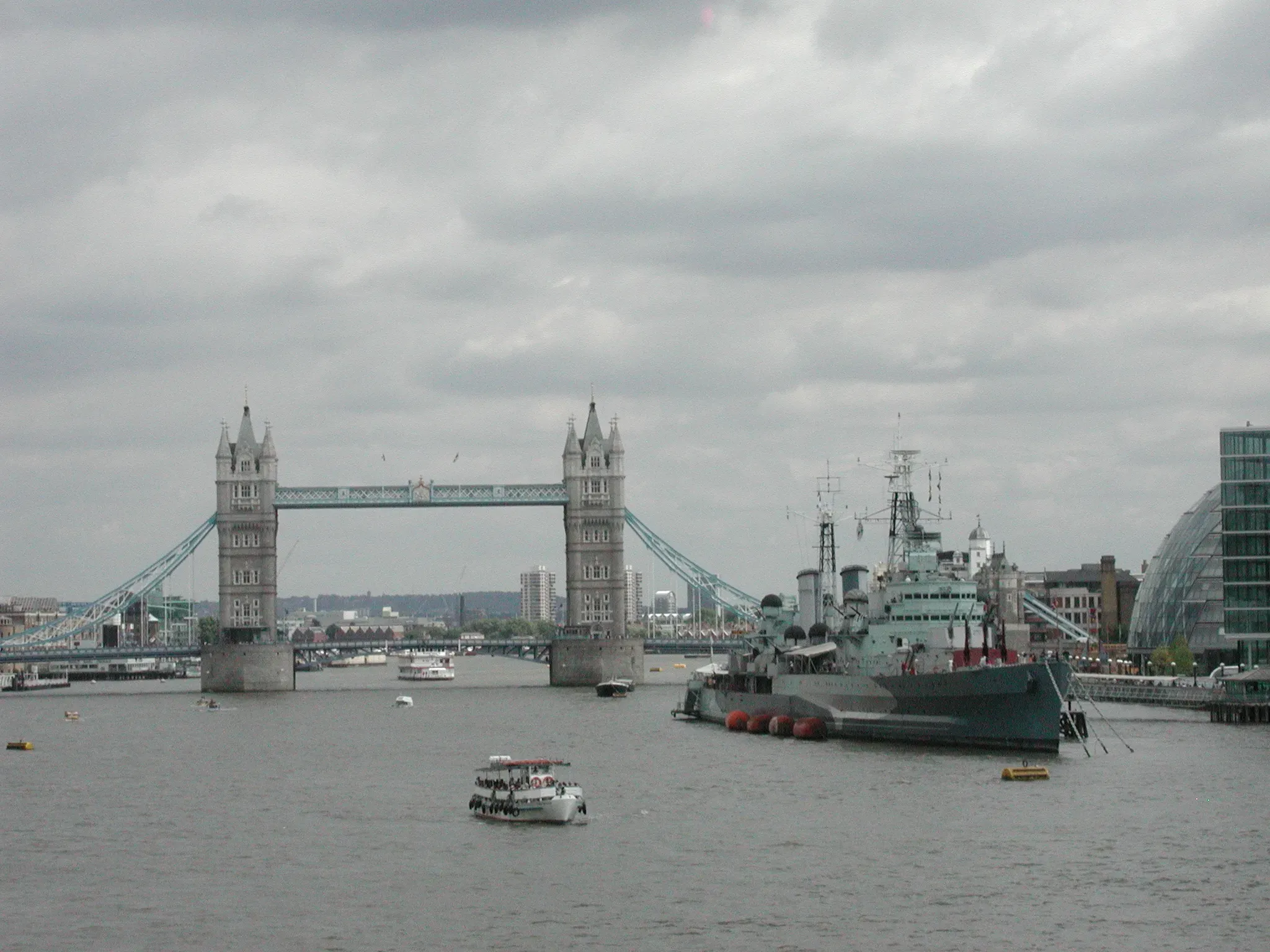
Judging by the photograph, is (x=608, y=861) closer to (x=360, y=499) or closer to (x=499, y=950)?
(x=499, y=950)

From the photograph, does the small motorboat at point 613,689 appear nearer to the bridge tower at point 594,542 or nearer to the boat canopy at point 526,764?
the bridge tower at point 594,542

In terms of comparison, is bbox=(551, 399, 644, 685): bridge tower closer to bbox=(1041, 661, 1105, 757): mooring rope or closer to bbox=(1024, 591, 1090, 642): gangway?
bbox=(1024, 591, 1090, 642): gangway

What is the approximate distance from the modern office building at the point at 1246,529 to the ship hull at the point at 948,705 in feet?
106

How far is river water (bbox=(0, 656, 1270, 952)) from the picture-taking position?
40062mm

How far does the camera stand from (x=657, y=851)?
1966 inches

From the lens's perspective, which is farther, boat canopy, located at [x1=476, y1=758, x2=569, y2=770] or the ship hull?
the ship hull

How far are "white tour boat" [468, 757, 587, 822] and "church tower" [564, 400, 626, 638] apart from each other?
103 m

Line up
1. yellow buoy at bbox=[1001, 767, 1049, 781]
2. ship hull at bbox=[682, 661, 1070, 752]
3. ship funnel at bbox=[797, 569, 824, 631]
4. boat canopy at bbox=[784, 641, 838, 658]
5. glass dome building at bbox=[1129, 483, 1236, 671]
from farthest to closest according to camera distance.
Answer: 1. glass dome building at bbox=[1129, 483, 1236, 671]
2. ship funnel at bbox=[797, 569, 824, 631]
3. boat canopy at bbox=[784, 641, 838, 658]
4. ship hull at bbox=[682, 661, 1070, 752]
5. yellow buoy at bbox=[1001, 767, 1049, 781]

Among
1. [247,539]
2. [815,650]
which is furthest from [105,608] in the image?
[815,650]

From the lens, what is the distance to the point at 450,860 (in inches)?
1913

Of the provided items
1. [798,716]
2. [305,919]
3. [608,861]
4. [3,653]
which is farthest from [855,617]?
[3,653]

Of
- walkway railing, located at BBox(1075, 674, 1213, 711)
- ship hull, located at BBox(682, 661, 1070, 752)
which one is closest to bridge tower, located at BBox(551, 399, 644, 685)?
walkway railing, located at BBox(1075, 674, 1213, 711)

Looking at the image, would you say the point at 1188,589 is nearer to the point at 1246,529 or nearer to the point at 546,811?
the point at 1246,529

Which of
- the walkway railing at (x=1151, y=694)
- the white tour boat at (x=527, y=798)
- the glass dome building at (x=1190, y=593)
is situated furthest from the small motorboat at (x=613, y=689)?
the white tour boat at (x=527, y=798)
